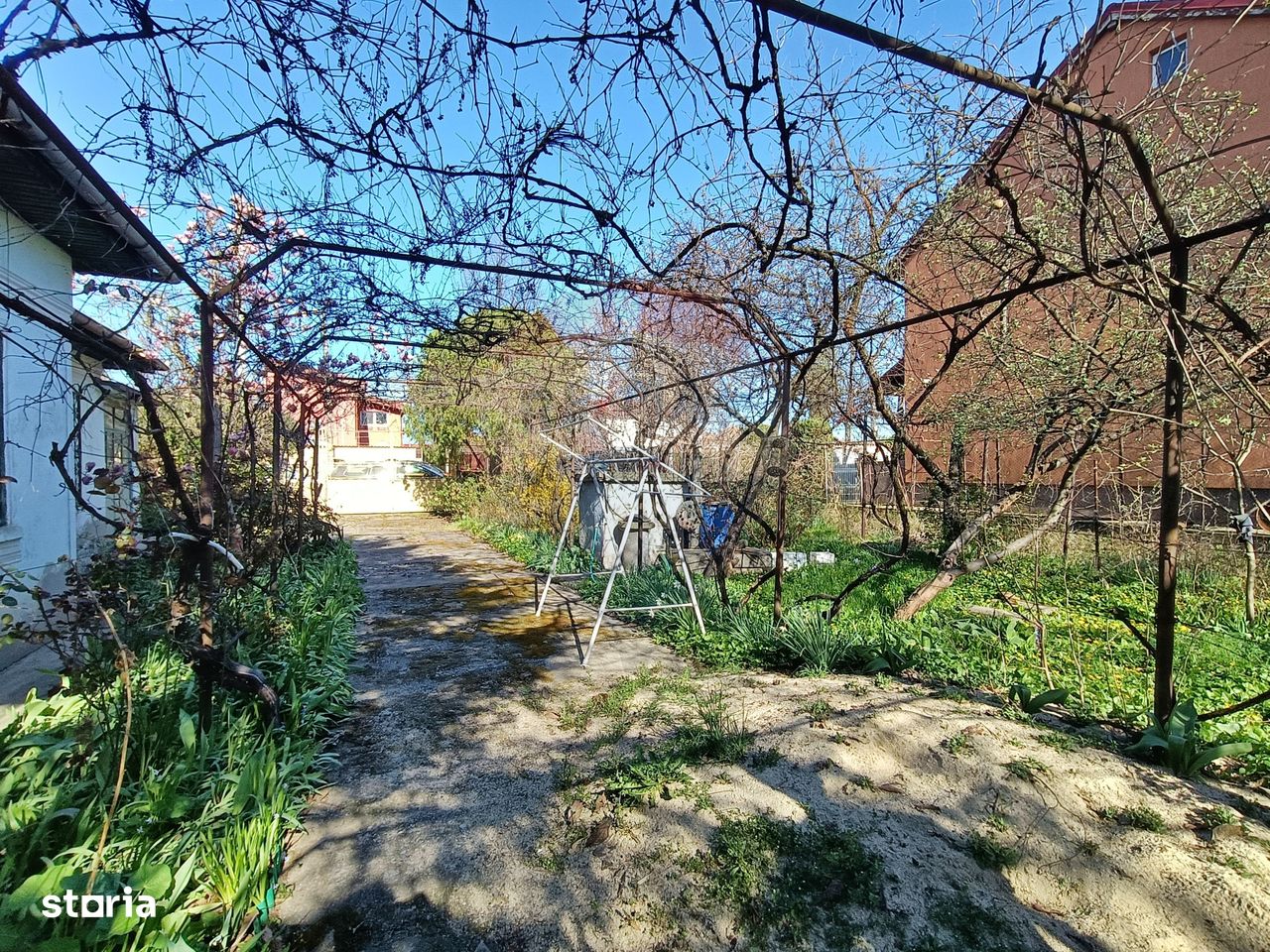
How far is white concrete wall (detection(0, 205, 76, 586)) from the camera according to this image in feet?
15.9

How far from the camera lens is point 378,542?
11859 millimetres

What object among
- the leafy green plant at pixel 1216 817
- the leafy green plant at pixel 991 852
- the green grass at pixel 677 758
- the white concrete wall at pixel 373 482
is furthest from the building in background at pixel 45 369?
the white concrete wall at pixel 373 482

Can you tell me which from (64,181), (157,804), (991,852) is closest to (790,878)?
(991,852)

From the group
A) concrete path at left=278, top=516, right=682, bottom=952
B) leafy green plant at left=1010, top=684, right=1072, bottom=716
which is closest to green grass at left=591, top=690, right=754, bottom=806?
concrete path at left=278, top=516, right=682, bottom=952

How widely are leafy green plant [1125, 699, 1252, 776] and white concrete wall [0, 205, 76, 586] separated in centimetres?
733

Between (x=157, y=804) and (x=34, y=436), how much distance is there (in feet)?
15.9

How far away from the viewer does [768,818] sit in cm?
241

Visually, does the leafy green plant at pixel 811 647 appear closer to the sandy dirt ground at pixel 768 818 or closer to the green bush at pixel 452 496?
the sandy dirt ground at pixel 768 818

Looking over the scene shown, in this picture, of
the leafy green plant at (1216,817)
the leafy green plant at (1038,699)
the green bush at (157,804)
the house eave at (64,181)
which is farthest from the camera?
the leafy green plant at (1038,699)

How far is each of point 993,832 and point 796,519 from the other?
7.94 m

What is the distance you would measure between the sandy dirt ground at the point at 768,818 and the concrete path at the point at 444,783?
1 centimetres

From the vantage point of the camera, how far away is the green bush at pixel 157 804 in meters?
1.66

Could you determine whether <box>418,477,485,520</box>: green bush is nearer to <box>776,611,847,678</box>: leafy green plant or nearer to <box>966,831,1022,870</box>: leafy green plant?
<box>776,611,847,678</box>: leafy green plant

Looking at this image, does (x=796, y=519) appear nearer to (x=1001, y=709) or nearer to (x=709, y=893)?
(x=1001, y=709)
